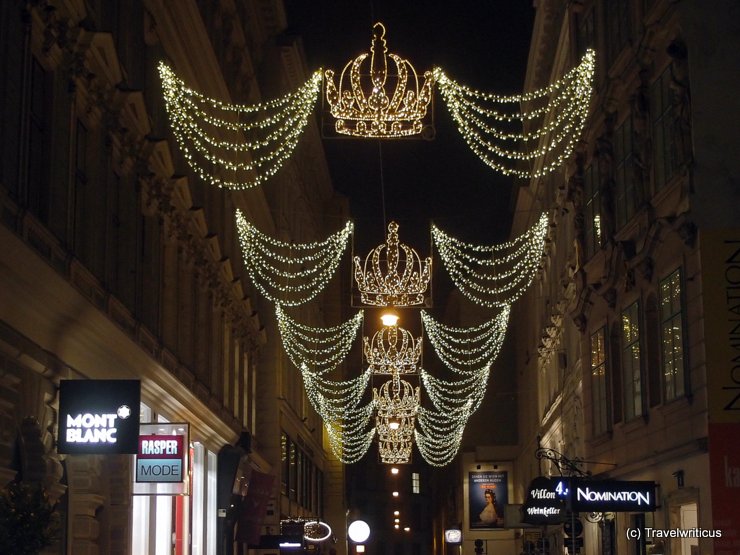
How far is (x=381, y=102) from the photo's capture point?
20.7 meters

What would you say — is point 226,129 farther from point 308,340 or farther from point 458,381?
point 458,381

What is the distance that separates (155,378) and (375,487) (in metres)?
116

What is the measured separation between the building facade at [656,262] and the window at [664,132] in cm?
4

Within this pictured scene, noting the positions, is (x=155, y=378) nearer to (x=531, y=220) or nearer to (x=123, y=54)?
(x=123, y=54)

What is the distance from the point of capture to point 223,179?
115 feet

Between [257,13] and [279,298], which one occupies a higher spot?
[257,13]

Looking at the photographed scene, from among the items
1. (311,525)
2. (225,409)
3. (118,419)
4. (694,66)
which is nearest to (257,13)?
(225,409)

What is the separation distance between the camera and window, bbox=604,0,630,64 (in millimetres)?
26422

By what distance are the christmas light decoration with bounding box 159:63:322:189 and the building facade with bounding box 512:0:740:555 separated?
6171 millimetres

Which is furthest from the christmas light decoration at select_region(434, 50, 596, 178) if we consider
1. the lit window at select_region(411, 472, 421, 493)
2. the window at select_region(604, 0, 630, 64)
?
the lit window at select_region(411, 472, 421, 493)

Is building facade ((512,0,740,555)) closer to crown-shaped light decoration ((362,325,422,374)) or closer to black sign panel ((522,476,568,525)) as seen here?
black sign panel ((522,476,568,525))

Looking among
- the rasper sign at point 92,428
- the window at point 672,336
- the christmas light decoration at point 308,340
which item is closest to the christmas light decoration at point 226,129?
the christmas light decoration at point 308,340

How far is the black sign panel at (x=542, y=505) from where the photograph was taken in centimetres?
2922

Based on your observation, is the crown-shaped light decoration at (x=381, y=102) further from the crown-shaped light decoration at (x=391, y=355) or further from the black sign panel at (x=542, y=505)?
the crown-shaped light decoration at (x=391, y=355)
